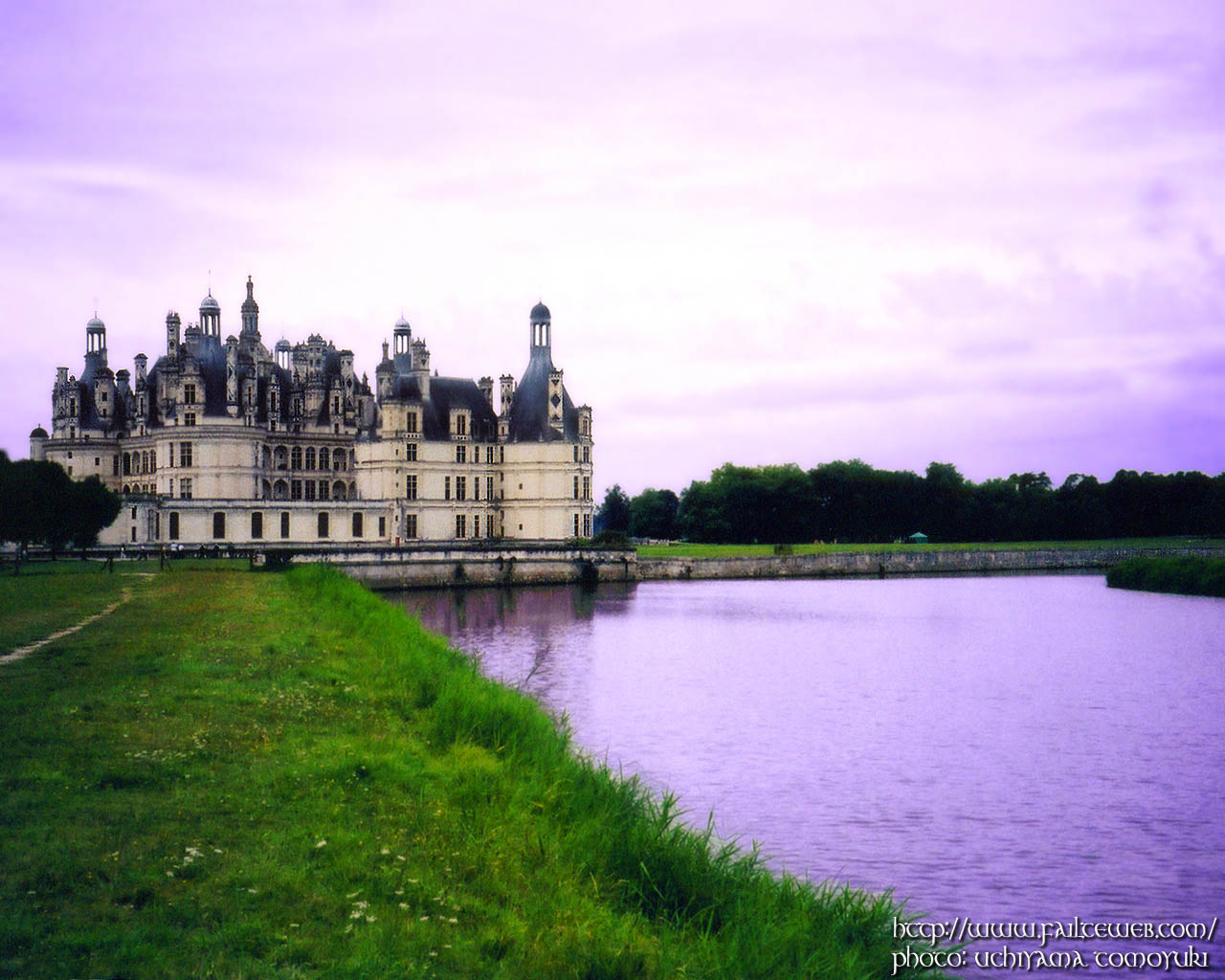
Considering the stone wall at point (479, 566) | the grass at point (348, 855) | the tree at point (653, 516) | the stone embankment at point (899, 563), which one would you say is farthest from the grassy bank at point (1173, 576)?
the tree at point (653, 516)

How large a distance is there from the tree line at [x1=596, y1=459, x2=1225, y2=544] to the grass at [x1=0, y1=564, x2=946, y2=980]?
298 feet

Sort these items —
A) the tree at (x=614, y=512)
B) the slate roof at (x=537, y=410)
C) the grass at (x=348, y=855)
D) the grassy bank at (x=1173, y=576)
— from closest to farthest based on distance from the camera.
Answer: the grass at (x=348, y=855) < the grassy bank at (x=1173, y=576) < the slate roof at (x=537, y=410) < the tree at (x=614, y=512)

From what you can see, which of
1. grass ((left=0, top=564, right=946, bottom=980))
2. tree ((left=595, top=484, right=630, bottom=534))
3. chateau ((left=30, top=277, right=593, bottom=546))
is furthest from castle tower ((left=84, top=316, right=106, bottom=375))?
grass ((left=0, top=564, right=946, bottom=980))

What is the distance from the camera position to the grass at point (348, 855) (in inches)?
253

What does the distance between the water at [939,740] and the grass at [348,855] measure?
2.64 meters

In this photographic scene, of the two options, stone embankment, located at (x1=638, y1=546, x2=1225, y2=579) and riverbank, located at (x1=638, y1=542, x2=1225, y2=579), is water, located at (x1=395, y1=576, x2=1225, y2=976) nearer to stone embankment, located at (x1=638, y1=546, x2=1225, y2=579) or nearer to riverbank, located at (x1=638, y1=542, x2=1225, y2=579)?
riverbank, located at (x1=638, y1=542, x2=1225, y2=579)

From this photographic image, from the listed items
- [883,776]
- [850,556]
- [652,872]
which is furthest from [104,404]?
[652,872]

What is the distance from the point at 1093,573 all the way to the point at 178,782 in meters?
80.0

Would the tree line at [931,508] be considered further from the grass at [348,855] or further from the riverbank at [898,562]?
the grass at [348,855]

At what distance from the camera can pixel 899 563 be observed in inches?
3179

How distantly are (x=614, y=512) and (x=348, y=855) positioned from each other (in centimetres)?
11226

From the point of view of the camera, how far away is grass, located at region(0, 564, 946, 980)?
6426 millimetres

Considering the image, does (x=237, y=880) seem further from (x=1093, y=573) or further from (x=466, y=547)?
(x=1093, y=573)

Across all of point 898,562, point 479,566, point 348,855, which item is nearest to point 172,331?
point 479,566
